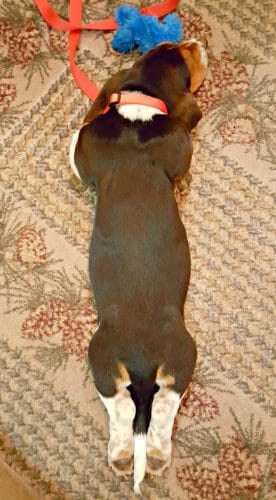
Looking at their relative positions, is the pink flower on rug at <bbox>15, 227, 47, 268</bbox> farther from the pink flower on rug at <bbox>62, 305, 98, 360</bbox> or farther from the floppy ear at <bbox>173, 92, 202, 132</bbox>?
the floppy ear at <bbox>173, 92, 202, 132</bbox>

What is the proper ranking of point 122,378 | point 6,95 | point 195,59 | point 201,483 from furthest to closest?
point 6,95, point 195,59, point 201,483, point 122,378

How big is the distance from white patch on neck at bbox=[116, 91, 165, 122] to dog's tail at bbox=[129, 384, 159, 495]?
0.67 meters

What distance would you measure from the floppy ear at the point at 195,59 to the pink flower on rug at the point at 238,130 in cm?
15

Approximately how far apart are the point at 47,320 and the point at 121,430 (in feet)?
1.22

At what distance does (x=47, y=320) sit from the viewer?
1.80 metres

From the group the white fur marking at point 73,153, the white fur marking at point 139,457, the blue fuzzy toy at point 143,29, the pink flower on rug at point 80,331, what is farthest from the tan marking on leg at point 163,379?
the blue fuzzy toy at point 143,29

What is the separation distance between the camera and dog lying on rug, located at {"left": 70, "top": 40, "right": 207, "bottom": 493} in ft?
5.20

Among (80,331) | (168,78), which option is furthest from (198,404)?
(168,78)

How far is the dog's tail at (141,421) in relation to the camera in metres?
1.60

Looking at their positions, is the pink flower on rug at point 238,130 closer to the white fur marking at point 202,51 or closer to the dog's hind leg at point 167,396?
the white fur marking at point 202,51

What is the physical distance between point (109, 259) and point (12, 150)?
0.52 metres

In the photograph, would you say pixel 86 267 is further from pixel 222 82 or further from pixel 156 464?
pixel 222 82

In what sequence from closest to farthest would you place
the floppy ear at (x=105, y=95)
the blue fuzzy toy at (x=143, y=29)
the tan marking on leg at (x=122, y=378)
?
the tan marking on leg at (x=122, y=378) → the floppy ear at (x=105, y=95) → the blue fuzzy toy at (x=143, y=29)

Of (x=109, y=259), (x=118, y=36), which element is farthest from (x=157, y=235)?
(x=118, y=36)
